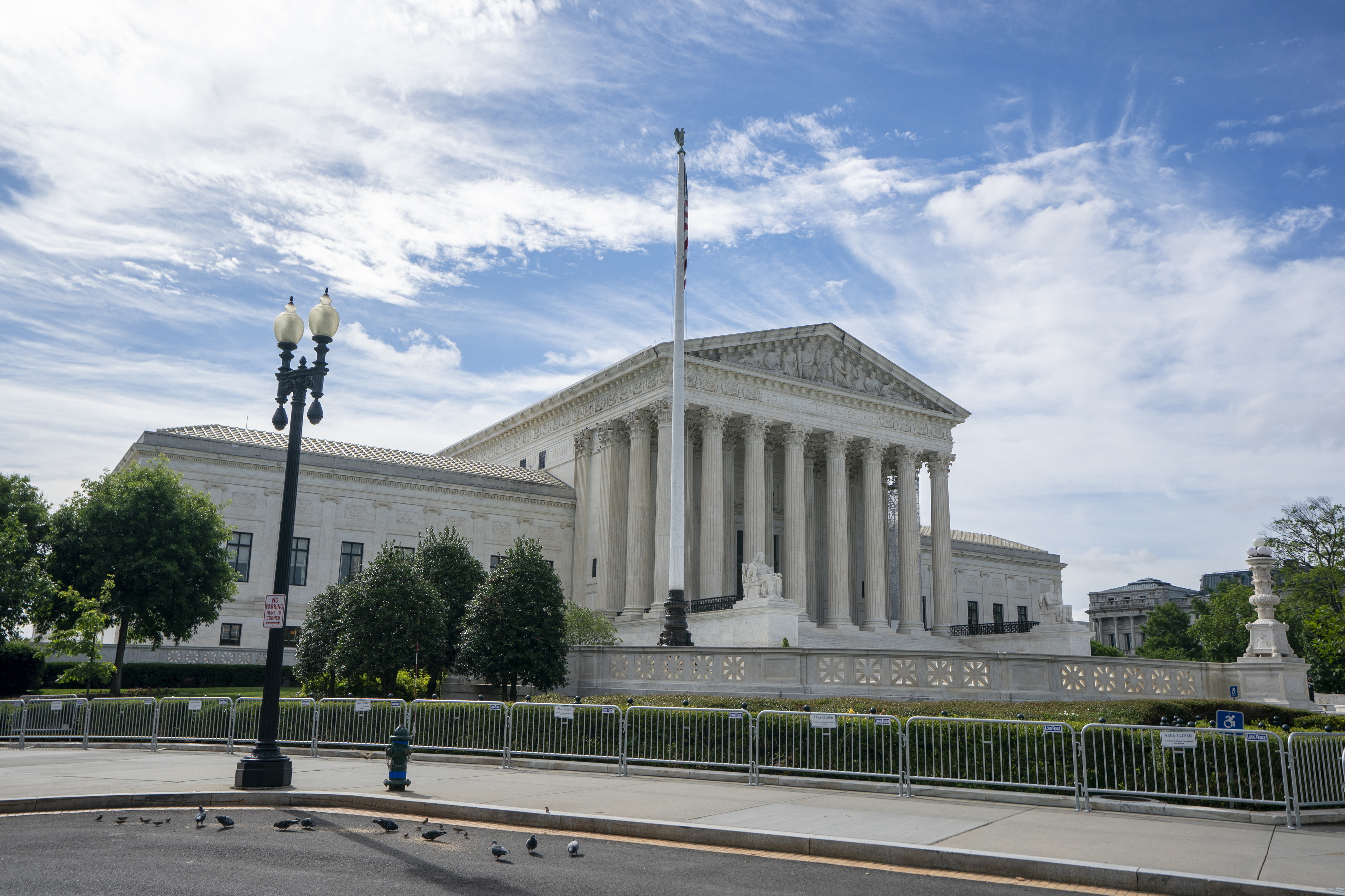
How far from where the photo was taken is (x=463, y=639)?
32844 millimetres

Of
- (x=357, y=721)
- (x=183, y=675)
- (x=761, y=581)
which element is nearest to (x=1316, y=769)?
(x=357, y=721)

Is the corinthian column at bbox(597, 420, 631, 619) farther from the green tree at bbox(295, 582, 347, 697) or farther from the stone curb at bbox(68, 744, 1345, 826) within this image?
the stone curb at bbox(68, 744, 1345, 826)

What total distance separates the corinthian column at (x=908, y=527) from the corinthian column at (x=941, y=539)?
1.06 m

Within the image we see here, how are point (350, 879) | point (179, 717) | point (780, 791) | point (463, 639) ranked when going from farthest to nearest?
point (463, 639) < point (179, 717) < point (780, 791) < point (350, 879)

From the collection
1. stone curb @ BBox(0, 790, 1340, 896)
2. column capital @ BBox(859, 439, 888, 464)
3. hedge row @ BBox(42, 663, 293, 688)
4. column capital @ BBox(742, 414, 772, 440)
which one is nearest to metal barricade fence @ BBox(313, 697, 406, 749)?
stone curb @ BBox(0, 790, 1340, 896)

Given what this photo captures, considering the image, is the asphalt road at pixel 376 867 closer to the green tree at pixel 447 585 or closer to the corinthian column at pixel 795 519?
the green tree at pixel 447 585

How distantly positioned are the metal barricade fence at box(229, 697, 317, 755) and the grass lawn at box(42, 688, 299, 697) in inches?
523

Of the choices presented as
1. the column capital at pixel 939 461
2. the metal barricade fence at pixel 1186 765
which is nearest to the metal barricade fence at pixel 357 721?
the metal barricade fence at pixel 1186 765

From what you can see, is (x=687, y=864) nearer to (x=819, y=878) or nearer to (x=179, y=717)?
(x=819, y=878)

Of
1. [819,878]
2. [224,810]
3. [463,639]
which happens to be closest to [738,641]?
[463,639]

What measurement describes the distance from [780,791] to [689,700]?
5.97 metres

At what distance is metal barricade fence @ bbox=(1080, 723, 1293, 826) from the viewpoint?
46.1 ft

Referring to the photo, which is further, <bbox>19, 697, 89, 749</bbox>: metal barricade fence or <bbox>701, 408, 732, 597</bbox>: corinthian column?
<bbox>701, 408, 732, 597</bbox>: corinthian column

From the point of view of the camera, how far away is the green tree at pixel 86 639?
36125 millimetres
